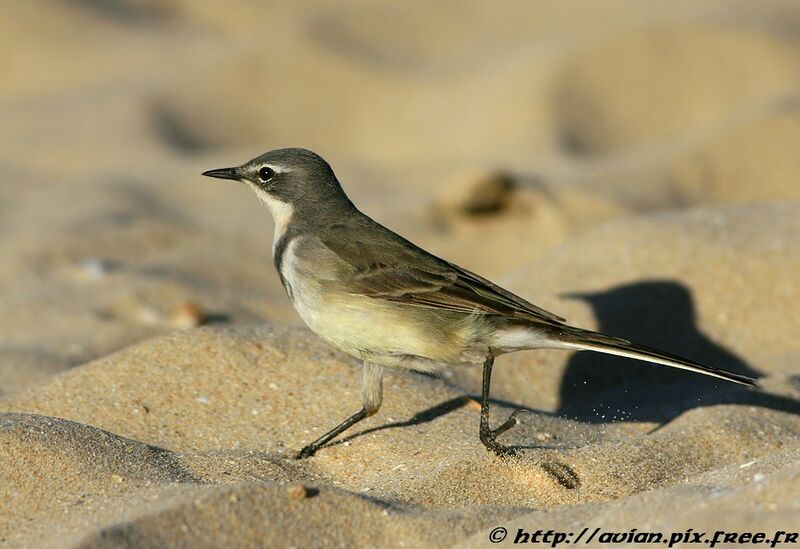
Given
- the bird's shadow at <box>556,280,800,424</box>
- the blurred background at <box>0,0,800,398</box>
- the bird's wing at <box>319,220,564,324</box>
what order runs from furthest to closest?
the blurred background at <box>0,0,800,398</box>
the bird's shadow at <box>556,280,800,424</box>
the bird's wing at <box>319,220,564,324</box>

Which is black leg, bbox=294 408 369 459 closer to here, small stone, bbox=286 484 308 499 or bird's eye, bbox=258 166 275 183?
small stone, bbox=286 484 308 499

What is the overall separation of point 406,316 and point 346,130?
802cm

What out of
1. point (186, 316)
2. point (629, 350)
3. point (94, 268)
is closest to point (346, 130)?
point (94, 268)

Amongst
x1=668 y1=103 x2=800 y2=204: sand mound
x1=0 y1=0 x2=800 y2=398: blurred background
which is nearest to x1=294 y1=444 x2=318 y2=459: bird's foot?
x1=0 y1=0 x2=800 y2=398: blurred background

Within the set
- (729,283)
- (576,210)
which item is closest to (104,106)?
(576,210)

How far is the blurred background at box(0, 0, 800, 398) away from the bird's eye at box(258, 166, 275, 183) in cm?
200

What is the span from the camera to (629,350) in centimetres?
506

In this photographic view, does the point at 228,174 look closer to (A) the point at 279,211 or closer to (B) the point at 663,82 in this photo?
(A) the point at 279,211

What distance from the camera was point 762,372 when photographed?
659 centimetres

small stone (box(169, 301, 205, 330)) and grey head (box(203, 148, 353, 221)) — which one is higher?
grey head (box(203, 148, 353, 221))

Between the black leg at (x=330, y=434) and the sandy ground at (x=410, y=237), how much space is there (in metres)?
0.10

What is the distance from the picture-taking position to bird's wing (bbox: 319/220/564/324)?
5.34 meters

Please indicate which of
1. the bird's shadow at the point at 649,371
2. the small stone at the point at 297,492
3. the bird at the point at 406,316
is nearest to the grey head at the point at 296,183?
the bird at the point at 406,316

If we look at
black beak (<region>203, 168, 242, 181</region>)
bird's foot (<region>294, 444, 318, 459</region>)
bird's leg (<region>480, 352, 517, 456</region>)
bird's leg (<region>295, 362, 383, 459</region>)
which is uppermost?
black beak (<region>203, 168, 242, 181</region>)
